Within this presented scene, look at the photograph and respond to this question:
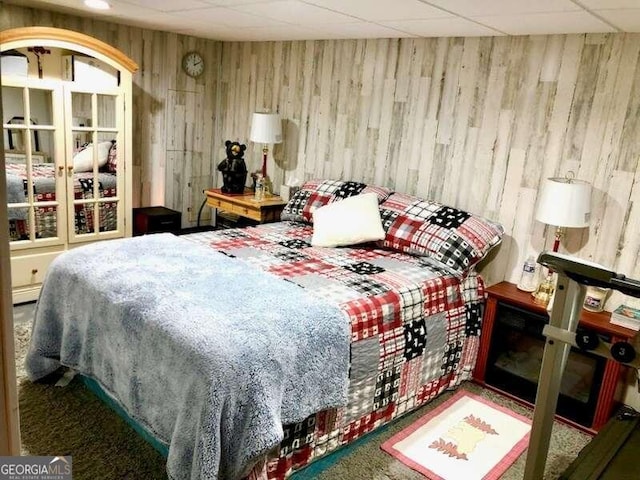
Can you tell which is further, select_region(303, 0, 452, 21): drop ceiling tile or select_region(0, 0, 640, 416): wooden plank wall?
select_region(0, 0, 640, 416): wooden plank wall

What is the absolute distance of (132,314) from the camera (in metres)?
2.16

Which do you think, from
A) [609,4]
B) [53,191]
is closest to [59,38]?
[53,191]

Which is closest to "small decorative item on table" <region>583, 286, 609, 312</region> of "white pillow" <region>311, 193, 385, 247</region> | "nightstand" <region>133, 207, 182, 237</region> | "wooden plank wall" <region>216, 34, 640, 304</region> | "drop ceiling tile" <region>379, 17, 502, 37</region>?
"wooden plank wall" <region>216, 34, 640, 304</region>

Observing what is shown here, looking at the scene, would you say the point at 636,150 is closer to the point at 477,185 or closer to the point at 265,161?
the point at 477,185

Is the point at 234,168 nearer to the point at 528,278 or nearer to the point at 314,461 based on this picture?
the point at 528,278

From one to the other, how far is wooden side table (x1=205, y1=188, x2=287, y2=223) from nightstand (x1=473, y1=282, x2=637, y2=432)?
6.70 feet

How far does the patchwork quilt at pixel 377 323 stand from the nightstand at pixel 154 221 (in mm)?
1415

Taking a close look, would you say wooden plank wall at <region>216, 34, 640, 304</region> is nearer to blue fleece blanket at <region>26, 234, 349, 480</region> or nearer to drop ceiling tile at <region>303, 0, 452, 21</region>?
drop ceiling tile at <region>303, 0, 452, 21</region>

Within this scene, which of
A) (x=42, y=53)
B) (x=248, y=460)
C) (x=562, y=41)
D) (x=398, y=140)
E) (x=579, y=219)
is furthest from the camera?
(x=398, y=140)

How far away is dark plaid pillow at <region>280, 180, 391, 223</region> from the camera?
145 inches

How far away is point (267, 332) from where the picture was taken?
2.01 metres

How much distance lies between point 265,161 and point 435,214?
196 centimetres

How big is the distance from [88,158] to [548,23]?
3.31m

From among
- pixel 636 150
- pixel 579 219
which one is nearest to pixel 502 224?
pixel 579 219
